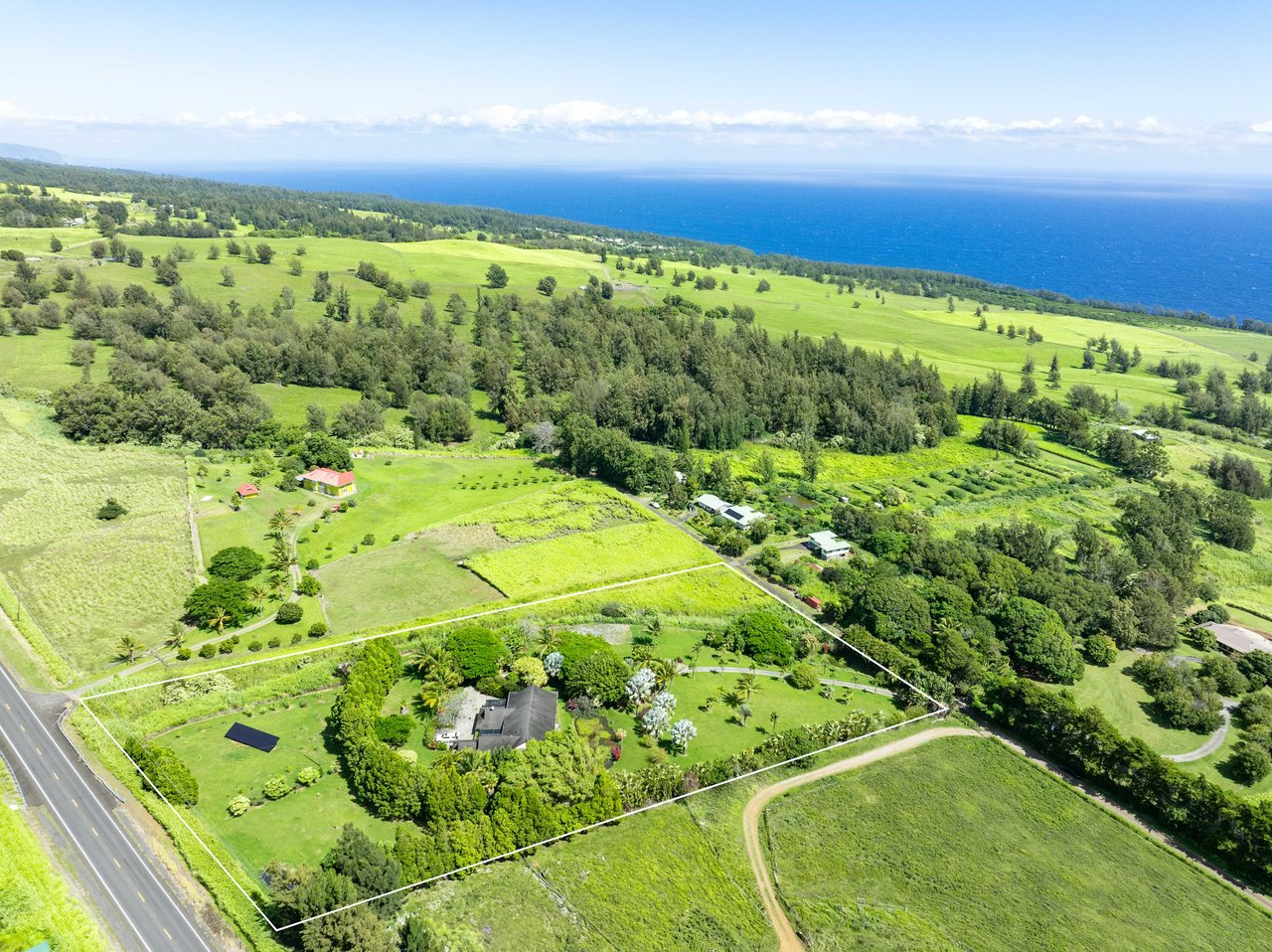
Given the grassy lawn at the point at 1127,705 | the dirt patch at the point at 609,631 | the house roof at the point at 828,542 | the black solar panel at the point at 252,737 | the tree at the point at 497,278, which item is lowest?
the grassy lawn at the point at 1127,705

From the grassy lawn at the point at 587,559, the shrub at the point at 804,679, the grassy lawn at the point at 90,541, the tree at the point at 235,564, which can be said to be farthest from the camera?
the grassy lawn at the point at 587,559

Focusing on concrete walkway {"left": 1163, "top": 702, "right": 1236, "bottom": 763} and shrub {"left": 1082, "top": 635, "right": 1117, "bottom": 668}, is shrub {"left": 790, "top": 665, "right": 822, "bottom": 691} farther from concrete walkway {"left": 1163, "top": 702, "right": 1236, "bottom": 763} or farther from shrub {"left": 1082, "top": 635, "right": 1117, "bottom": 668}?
shrub {"left": 1082, "top": 635, "right": 1117, "bottom": 668}

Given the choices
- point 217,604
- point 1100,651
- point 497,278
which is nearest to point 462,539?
point 217,604

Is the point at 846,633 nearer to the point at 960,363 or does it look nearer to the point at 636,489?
the point at 636,489

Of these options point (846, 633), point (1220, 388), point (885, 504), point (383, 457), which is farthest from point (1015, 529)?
point (1220, 388)

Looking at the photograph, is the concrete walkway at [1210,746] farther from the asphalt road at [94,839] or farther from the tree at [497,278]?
the tree at [497,278]

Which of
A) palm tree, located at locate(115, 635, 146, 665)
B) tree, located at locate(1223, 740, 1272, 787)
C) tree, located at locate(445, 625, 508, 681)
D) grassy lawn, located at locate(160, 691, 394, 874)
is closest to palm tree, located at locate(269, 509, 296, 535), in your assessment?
palm tree, located at locate(115, 635, 146, 665)

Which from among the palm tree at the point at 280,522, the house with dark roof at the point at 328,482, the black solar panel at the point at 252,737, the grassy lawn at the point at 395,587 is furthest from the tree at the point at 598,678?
the house with dark roof at the point at 328,482
